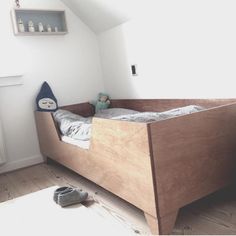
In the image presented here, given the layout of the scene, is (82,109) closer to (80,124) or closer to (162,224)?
(80,124)

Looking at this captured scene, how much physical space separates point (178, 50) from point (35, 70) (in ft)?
4.69

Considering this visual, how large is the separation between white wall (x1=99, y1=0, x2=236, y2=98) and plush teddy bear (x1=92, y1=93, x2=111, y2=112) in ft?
0.77

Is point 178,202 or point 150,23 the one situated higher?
point 150,23

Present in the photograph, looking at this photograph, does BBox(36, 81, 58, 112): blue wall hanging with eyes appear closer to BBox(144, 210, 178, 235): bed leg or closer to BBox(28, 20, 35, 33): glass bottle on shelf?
BBox(28, 20, 35, 33): glass bottle on shelf

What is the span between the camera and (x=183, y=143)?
136 cm

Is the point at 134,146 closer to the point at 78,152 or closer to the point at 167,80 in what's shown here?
the point at 78,152

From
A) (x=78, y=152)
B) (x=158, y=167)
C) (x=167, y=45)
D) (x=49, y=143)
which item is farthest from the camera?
(x=49, y=143)

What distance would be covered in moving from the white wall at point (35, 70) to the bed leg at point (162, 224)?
1782 millimetres

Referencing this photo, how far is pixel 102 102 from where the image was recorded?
9.62 ft

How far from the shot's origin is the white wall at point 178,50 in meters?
1.78

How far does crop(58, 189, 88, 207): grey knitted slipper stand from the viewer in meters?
1.77

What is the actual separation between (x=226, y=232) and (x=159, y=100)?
1.24 metres

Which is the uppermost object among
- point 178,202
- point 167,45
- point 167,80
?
point 167,45

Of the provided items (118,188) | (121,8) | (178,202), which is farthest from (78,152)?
(121,8)
